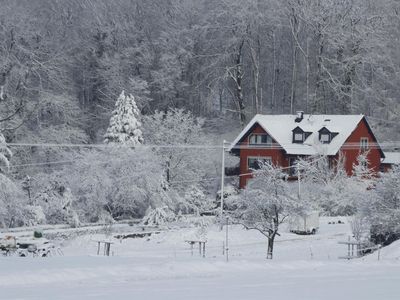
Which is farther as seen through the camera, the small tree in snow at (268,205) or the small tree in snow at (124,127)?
the small tree in snow at (124,127)

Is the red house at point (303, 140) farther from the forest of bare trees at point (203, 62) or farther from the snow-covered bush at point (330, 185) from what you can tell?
the forest of bare trees at point (203, 62)

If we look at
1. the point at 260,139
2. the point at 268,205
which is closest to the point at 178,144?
the point at 260,139

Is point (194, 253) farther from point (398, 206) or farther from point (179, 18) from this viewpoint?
point (179, 18)

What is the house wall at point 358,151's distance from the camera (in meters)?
47.9

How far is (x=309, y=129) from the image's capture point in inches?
1925

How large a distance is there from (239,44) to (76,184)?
75.0ft

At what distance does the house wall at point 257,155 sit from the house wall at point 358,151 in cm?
422

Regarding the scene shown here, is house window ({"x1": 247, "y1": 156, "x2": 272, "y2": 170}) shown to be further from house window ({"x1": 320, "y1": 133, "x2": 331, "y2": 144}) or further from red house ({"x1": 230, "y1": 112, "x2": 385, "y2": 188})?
house window ({"x1": 320, "y1": 133, "x2": 331, "y2": 144})

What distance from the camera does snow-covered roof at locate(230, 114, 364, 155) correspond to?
47188 mm

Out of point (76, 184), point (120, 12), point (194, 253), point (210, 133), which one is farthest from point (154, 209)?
point (120, 12)

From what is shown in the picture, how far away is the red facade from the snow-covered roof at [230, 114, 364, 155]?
1.44 ft

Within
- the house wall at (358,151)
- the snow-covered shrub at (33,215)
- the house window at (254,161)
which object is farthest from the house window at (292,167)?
the snow-covered shrub at (33,215)

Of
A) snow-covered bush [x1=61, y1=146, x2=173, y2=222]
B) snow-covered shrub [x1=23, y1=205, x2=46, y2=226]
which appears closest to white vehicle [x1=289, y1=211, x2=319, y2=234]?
snow-covered bush [x1=61, y1=146, x2=173, y2=222]

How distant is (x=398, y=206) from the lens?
25.7m
